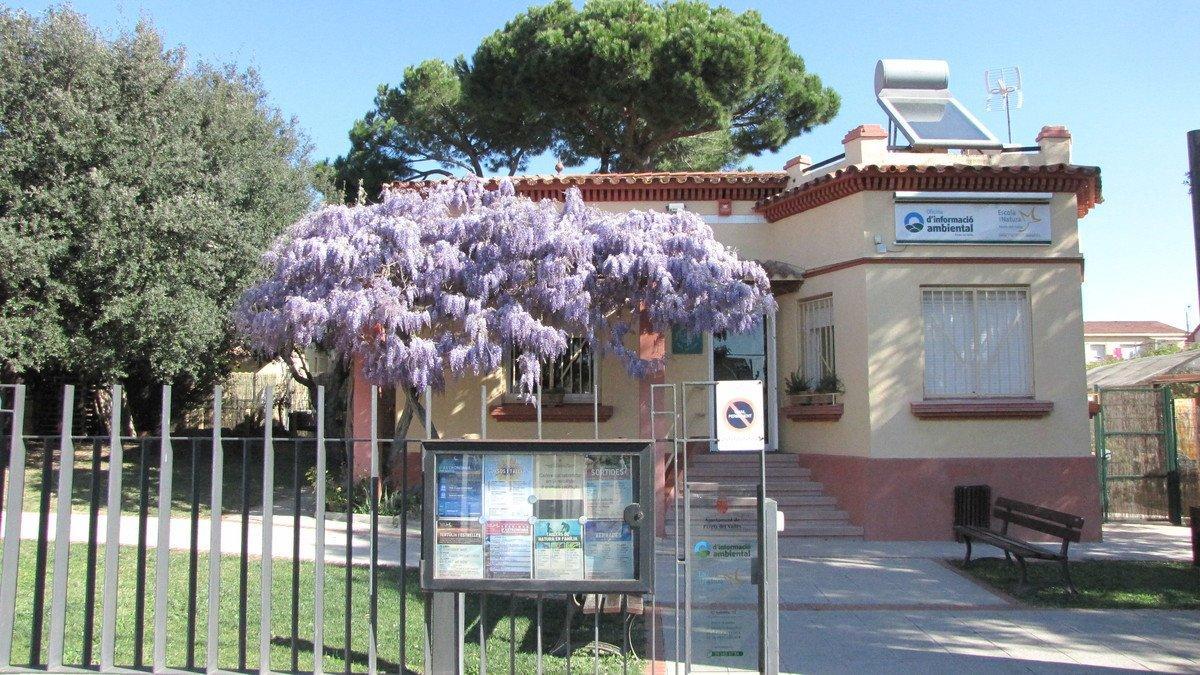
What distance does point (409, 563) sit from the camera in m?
9.40

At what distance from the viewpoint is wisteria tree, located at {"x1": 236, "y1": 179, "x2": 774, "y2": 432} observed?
1107cm

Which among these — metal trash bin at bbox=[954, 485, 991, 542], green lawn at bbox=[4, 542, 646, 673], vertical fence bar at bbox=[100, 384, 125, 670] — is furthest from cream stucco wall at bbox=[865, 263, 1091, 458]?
vertical fence bar at bbox=[100, 384, 125, 670]

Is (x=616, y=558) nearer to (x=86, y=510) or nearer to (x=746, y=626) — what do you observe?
(x=746, y=626)

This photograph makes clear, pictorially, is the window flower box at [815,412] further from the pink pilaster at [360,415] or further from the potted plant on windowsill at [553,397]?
the pink pilaster at [360,415]

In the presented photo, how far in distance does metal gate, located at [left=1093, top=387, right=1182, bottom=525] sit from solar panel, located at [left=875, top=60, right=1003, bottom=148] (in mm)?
4427

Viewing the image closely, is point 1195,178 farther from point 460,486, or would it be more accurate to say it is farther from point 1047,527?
point 460,486

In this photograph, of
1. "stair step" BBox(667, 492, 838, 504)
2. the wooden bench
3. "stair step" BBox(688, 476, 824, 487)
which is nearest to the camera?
the wooden bench

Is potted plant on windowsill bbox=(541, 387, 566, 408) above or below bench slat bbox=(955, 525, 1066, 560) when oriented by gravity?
above

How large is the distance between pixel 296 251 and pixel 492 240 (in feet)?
7.87

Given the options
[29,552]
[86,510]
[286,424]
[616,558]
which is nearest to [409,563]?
[29,552]

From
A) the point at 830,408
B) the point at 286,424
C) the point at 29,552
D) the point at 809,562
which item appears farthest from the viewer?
the point at 286,424

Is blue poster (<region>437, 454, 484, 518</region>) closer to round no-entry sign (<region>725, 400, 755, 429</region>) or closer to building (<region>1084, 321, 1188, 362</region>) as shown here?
round no-entry sign (<region>725, 400, 755, 429</region>)

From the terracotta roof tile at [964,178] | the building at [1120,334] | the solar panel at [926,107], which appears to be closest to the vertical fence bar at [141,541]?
the terracotta roof tile at [964,178]

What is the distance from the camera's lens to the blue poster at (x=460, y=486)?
5.13 m
